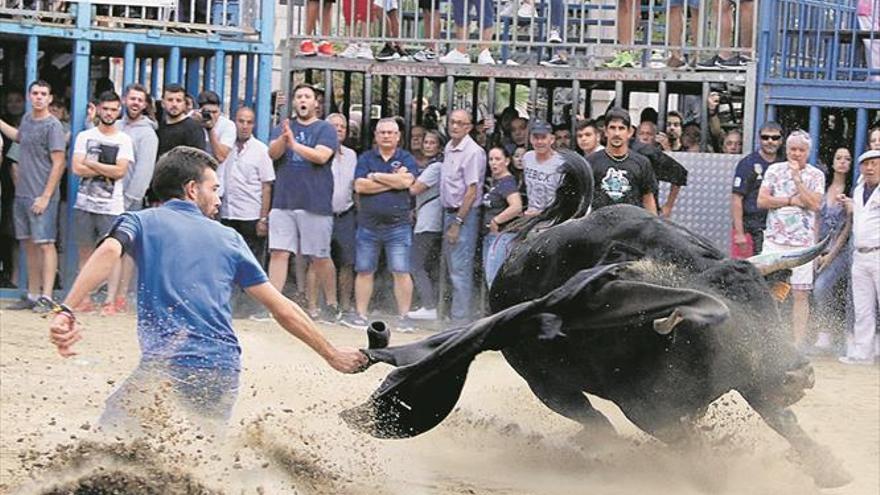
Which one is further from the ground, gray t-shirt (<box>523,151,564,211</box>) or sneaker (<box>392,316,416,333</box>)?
gray t-shirt (<box>523,151,564,211</box>)

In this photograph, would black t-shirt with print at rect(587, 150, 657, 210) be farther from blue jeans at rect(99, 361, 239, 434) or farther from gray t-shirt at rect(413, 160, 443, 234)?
blue jeans at rect(99, 361, 239, 434)

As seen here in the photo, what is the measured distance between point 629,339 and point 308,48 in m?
9.11

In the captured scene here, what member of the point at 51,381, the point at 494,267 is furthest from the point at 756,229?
the point at 51,381

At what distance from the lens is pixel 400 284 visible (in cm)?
1413

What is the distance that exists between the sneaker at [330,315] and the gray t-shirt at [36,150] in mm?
2520

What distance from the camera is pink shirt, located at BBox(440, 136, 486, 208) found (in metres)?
13.9

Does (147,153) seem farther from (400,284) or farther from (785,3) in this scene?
(785,3)

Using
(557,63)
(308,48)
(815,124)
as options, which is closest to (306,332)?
(815,124)

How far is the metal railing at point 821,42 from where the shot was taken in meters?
14.1

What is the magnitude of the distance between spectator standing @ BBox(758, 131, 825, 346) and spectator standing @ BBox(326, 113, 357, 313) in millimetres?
3577

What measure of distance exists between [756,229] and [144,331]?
822 cm

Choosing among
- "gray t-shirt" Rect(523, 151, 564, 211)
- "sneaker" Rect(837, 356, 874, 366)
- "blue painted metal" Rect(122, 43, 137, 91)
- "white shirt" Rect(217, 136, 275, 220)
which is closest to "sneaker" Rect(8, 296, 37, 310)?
"white shirt" Rect(217, 136, 275, 220)

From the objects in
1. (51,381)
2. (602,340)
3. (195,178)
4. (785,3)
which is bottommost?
(51,381)

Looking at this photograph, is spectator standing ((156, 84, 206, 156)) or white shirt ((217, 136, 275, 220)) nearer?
spectator standing ((156, 84, 206, 156))
